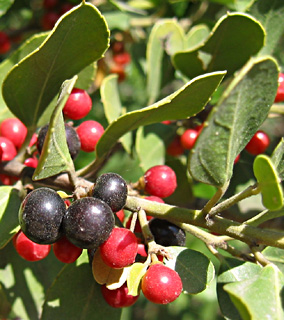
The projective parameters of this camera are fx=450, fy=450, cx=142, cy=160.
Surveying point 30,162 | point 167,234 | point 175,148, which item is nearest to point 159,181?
point 167,234

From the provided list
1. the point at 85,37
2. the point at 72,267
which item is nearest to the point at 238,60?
the point at 85,37

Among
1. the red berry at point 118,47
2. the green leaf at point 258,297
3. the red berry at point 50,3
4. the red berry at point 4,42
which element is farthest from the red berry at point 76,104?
the red berry at point 118,47

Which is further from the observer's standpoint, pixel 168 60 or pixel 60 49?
pixel 168 60

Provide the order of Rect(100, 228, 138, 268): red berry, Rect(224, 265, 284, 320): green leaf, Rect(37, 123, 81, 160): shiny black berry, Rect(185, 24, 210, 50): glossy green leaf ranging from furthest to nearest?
Rect(185, 24, 210, 50): glossy green leaf, Rect(37, 123, 81, 160): shiny black berry, Rect(100, 228, 138, 268): red berry, Rect(224, 265, 284, 320): green leaf

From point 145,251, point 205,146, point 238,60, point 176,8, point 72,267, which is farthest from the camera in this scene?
point 176,8

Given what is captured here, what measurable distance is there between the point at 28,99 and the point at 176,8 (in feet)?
4.56

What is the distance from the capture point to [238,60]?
1.70 m

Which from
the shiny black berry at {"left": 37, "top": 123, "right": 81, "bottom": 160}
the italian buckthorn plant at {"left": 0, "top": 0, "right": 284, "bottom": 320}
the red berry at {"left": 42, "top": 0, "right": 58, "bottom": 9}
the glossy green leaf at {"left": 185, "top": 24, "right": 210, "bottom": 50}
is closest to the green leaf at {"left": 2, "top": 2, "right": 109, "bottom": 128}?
the italian buckthorn plant at {"left": 0, "top": 0, "right": 284, "bottom": 320}

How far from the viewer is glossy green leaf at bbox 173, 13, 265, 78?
154cm

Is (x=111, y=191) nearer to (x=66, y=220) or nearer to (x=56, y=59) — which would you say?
(x=66, y=220)

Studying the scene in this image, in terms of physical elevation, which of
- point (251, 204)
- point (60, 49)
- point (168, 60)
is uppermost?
point (60, 49)

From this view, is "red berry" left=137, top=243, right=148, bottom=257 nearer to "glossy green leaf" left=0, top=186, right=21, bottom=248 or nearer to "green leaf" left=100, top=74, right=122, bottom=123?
"glossy green leaf" left=0, top=186, right=21, bottom=248

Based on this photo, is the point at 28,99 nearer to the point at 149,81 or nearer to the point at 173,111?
the point at 173,111

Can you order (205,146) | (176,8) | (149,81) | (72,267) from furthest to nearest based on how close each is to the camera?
(176,8) → (149,81) → (72,267) → (205,146)
